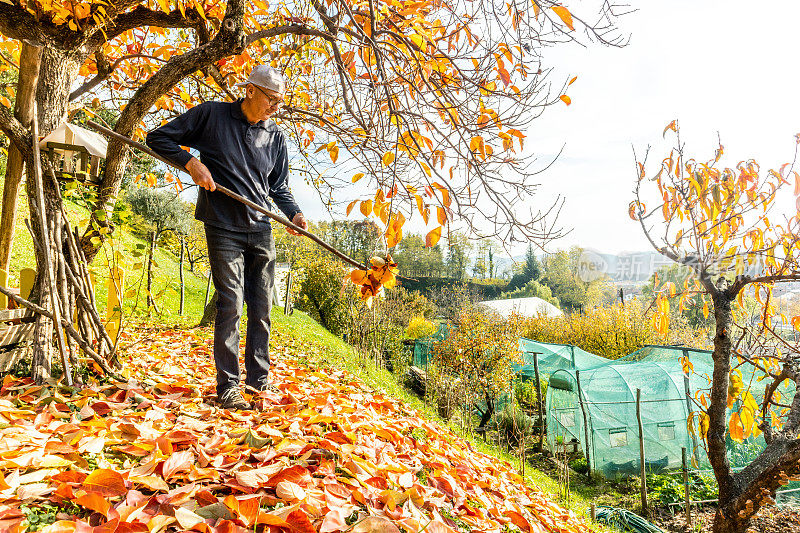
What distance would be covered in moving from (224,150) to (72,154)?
101cm

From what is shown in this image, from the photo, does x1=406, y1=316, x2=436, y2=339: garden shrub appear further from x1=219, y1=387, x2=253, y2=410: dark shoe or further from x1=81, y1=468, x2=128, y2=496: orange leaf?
x1=81, y1=468, x2=128, y2=496: orange leaf

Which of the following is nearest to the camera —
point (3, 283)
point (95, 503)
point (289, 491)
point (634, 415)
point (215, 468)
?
point (95, 503)

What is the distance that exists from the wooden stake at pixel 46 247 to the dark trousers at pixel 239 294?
0.72 m

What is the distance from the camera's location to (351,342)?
1413 centimetres

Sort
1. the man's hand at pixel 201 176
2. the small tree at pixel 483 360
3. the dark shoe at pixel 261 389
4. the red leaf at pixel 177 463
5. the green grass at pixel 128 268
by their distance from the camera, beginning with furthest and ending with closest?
the small tree at pixel 483 360
the green grass at pixel 128 268
the dark shoe at pixel 261 389
the man's hand at pixel 201 176
the red leaf at pixel 177 463

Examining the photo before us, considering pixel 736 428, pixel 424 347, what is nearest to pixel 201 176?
pixel 736 428

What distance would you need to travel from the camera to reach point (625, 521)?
6.68 meters

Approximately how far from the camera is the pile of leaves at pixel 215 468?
1.36m

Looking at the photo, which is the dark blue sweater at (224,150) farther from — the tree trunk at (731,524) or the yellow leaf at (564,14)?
the tree trunk at (731,524)

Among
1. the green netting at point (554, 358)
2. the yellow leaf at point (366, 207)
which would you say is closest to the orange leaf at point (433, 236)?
the yellow leaf at point (366, 207)

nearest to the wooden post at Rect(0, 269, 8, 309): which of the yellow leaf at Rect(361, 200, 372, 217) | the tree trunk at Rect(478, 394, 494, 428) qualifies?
the yellow leaf at Rect(361, 200, 372, 217)

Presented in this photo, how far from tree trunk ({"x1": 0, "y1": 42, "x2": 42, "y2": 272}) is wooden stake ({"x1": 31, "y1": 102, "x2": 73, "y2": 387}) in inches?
23.6

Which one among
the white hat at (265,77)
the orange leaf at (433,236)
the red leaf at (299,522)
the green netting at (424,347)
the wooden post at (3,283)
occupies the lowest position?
the green netting at (424,347)

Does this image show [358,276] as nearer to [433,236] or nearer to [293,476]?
[433,236]
